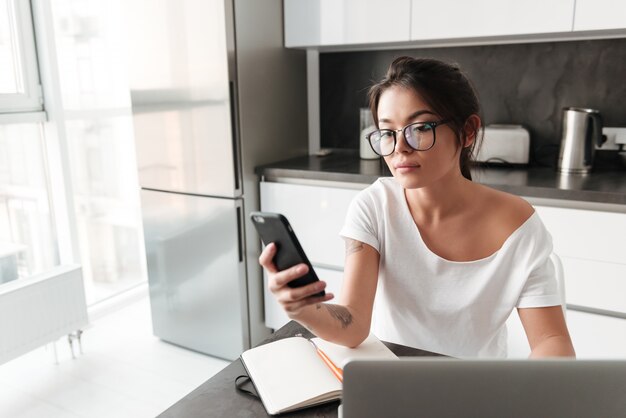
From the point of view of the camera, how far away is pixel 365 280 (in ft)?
3.73

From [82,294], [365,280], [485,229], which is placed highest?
[485,229]

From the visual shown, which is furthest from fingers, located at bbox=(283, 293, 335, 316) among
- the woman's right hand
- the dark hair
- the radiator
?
the radiator

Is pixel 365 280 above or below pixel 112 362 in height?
above

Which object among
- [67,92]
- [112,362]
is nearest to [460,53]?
[67,92]

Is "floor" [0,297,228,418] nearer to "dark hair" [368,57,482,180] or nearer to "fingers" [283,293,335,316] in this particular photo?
"fingers" [283,293,335,316]

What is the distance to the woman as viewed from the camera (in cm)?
105

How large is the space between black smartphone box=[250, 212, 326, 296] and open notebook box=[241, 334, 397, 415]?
0.15 metres

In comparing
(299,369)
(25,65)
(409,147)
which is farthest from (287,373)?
(25,65)

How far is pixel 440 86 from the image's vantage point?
108 cm

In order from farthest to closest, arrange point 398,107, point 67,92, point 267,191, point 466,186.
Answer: point 67,92
point 267,191
point 466,186
point 398,107

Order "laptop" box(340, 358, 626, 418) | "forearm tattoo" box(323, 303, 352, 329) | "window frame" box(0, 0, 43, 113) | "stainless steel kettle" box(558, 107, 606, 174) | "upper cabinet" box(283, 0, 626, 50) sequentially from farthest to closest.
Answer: "window frame" box(0, 0, 43, 113) < "stainless steel kettle" box(558, 107, 606, 174) < "upper cabinet" box(283, 0, 626, 50) < "forearm tattoo" box(323, 303, 352, 329) < "laptop" box(340, 358, 626, 418)

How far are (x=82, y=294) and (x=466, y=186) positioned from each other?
2.03 meters

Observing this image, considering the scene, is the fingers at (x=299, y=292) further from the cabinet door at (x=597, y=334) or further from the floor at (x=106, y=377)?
the floor at (x=106, y=377)

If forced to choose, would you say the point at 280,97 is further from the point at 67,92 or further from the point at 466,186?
the point at 466,186
